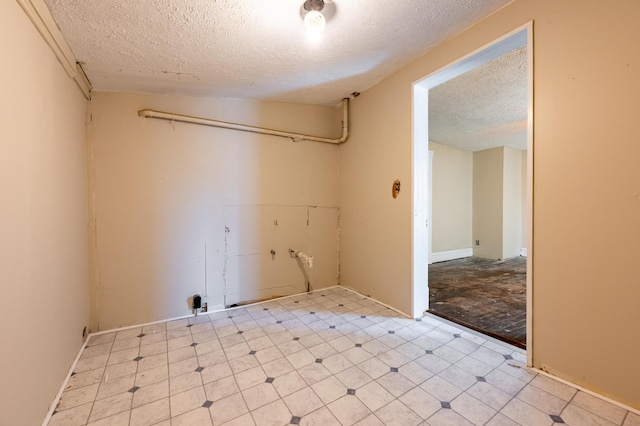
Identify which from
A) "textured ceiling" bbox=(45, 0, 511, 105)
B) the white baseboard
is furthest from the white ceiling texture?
the white baseboard

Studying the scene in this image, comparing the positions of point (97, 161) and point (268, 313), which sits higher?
point (97, 161)

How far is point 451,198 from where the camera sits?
5.37 meters

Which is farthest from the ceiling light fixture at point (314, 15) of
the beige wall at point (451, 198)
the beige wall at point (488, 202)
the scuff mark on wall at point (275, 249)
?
the beige wall at point (488, 202)

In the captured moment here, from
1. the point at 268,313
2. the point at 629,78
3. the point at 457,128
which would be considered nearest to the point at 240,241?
the point at 268,313

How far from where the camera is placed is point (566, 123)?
154 centimetres

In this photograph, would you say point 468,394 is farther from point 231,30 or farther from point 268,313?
point 231,30

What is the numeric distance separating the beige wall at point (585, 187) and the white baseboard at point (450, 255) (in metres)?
3.48

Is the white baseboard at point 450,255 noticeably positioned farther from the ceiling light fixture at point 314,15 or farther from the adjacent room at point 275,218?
the ceiling light fixture at point 314,15

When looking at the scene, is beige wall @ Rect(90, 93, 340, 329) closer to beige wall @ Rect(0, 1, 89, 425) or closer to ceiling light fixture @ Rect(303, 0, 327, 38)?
beige wall @ Rect(0, 1, 89, 425)

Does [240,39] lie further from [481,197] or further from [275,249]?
[481,197]

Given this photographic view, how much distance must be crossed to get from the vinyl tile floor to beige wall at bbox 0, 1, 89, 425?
0.30 meters

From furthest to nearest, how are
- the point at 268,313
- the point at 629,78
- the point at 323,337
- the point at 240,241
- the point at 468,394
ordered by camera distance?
1. the point at 240,241
2. the point at 268,313
3. the point at 323,337
4. the point at 468,394
5. the point at 629,78

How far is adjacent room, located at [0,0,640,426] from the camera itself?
1.34 metres

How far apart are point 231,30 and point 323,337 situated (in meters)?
2.45
